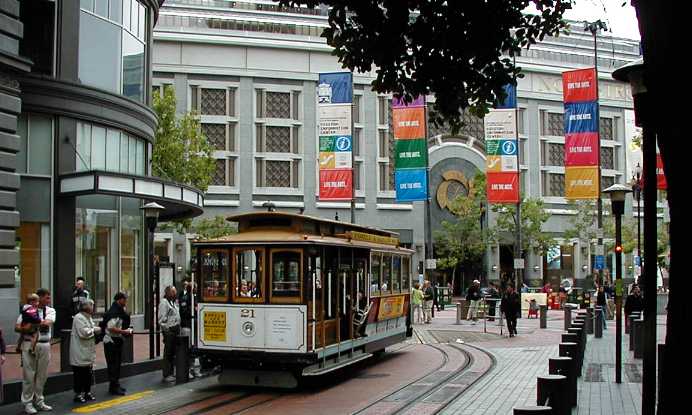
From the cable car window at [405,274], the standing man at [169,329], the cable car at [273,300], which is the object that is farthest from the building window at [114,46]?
the cable car at [273,300]

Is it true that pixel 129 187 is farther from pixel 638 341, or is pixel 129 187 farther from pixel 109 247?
pixel 638 341

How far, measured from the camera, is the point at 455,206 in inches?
2406

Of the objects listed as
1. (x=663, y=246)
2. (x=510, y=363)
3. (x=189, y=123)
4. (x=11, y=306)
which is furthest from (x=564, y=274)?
(x=11, y=306)

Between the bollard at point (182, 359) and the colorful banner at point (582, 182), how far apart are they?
18.9 metres

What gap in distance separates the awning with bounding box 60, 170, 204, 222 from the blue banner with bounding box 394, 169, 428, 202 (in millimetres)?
8523

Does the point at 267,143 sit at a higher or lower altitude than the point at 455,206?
higher

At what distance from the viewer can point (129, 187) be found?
25078mm

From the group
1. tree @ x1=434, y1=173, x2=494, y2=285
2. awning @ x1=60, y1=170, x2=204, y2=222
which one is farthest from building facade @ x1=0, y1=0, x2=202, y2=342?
tree @ x1=434, y1=173, x2=494, y2=285

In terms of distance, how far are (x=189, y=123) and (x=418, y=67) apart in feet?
111

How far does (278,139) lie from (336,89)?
2509 centimetres

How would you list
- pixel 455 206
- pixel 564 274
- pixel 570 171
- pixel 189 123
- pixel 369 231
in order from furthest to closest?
pixel 564 274
pixel 455 206
pixel 189 123
pixel 570 171
pixel 369 231

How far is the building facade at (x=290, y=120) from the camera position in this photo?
185 feet

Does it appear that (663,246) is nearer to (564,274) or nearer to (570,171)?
(564,274)

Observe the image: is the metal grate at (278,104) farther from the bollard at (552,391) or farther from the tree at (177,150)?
the bollard at (552,391)
